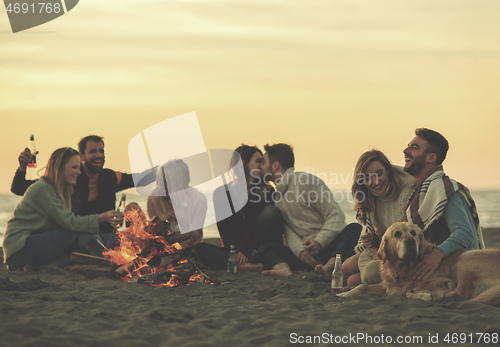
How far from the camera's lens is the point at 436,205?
19.8ft

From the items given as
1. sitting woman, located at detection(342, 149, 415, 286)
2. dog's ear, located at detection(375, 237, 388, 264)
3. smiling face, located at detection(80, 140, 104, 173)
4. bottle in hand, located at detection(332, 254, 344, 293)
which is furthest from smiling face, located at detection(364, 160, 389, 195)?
smiling face, located at detection(80, 140, 104, 173)

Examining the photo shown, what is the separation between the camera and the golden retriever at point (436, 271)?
18.3 feet

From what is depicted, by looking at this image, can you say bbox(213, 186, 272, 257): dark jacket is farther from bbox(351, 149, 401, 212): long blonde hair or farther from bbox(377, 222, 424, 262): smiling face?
bbox(377, 222, 424, 262): smiling face

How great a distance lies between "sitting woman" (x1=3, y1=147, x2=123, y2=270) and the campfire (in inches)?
24.3

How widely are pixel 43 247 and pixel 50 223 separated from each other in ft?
1.10

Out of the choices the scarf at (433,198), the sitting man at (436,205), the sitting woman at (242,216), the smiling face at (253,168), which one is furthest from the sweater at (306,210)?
the scarf at (433,198)

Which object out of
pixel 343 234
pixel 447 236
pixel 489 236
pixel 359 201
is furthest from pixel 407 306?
pixel 489 236

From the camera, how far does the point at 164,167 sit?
8.27 meters

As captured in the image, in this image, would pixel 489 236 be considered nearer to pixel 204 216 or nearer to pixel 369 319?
pixel 204 216

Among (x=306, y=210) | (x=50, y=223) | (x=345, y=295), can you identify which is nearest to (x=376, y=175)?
(x=345, y=295)

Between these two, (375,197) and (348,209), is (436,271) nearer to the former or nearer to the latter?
(375,197)

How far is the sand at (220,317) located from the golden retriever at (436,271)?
15cm

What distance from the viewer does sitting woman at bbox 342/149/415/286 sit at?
659 cm

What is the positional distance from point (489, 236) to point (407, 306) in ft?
30.9
